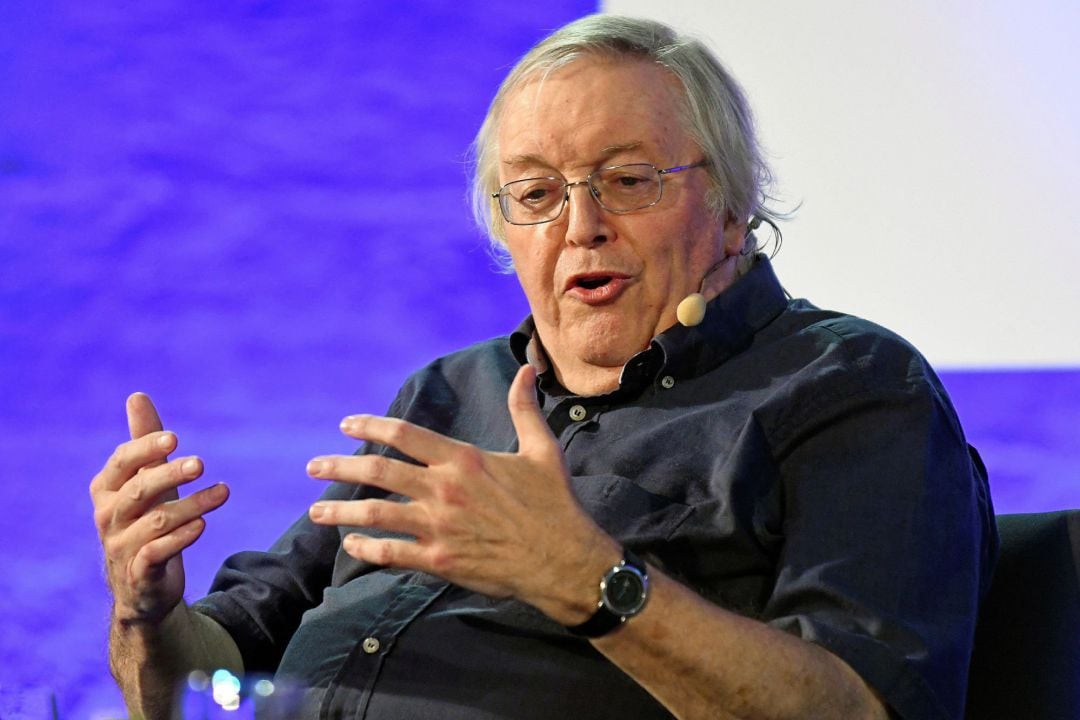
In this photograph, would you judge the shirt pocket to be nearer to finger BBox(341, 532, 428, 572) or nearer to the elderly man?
the elderly man

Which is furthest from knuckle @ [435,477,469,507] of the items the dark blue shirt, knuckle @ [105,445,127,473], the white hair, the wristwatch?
the white hair

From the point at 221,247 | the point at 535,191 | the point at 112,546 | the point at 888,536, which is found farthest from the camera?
the point at 221,247

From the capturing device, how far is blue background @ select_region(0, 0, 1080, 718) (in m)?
2.52

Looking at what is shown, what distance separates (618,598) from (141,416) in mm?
604

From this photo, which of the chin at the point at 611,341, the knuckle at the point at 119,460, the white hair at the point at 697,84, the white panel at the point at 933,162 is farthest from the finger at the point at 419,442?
the white panel at the point at 933,162

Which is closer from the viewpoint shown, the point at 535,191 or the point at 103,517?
the point at 103,517

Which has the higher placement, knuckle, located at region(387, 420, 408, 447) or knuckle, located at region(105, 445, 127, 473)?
knuckle, located at region(105, 445, 127, 473)

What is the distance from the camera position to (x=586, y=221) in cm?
151

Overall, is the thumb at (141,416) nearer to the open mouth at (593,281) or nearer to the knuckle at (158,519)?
the knuckle at (158,519)

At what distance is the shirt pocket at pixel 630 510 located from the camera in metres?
1.33

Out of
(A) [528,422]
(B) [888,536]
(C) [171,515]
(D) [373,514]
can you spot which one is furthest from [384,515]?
(B) [888,536]

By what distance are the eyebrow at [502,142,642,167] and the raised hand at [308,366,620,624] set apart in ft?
1.90

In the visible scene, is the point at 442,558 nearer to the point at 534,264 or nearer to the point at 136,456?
the point at 136,456

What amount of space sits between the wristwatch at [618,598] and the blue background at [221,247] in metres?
1.48
